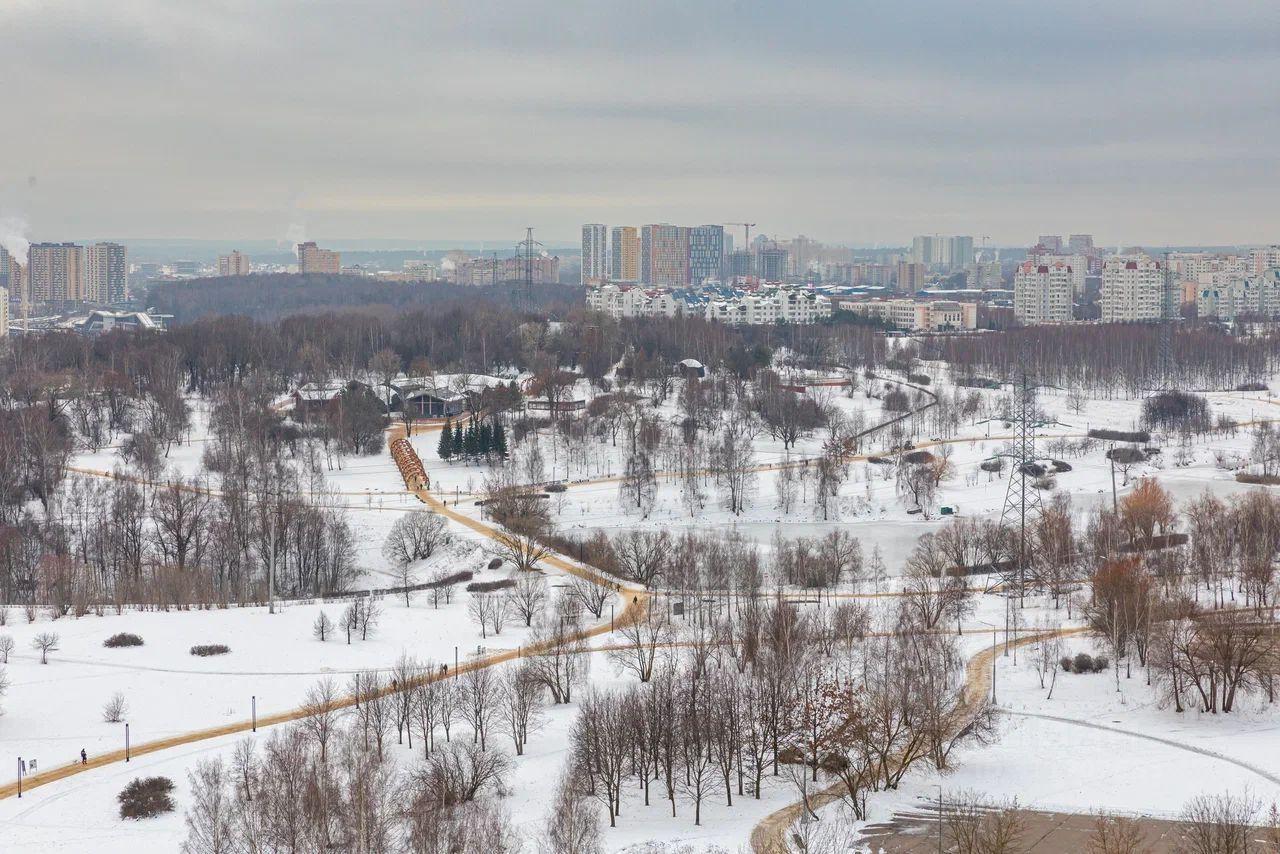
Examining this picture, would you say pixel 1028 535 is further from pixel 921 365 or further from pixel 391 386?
pixel 921 365

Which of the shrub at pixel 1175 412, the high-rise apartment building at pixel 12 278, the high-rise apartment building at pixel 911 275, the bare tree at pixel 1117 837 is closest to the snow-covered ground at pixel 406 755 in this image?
the bare tree at pixel 1117 837

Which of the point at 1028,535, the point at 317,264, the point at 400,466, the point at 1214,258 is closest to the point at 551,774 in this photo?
the point at 1028,535

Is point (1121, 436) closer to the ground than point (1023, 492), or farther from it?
closer to the ground

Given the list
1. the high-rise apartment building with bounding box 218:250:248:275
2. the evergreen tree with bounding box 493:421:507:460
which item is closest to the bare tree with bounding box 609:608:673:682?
the evergreen tree with bounding box 493:421:507:460

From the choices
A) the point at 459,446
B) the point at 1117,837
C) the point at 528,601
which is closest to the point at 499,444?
the point at 459,446

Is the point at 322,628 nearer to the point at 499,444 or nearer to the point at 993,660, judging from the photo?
the point at 993,660

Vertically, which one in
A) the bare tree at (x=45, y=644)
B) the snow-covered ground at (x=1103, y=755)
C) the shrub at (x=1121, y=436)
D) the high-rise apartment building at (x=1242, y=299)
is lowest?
the snow-covered ground at (x=1103, y=755)

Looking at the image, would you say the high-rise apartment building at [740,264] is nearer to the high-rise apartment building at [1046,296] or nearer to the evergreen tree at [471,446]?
the high-rise apartment building at [1046,296]

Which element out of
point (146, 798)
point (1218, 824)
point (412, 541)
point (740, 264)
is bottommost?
point (146, 798)
